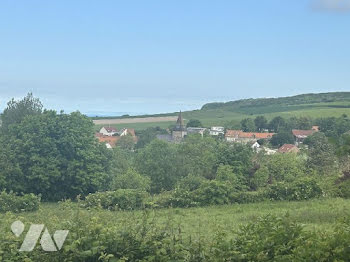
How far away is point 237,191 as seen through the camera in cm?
2259

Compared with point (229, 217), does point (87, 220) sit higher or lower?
higher

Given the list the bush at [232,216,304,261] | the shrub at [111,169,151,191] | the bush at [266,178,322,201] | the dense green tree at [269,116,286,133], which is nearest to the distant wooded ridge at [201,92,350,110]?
the dense green tree at [269,116,286,133]

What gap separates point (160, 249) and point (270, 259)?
1.55 meters

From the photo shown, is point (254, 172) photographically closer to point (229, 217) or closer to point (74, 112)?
point (74, 112)

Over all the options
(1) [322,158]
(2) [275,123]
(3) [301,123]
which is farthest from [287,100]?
(1) [322,158]

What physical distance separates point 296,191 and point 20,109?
31200 mm

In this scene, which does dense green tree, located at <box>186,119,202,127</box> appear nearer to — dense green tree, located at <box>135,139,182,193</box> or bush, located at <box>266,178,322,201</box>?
dense green tree, located at <box>135,139,182,193</box>

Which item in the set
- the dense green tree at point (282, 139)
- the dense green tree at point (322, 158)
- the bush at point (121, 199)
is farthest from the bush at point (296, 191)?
the dense green tree at point (282, 139)

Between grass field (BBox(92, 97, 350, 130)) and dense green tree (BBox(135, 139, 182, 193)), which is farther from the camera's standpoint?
grass field (BBox(92, 97, 350, 130))

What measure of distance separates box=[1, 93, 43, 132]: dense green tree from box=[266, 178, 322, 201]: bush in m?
29.1

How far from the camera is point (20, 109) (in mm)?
45562

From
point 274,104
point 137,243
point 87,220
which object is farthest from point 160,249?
point 274,104

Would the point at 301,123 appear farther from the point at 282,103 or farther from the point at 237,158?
the point at 237,158

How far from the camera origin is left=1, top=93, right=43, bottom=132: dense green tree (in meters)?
45.4
